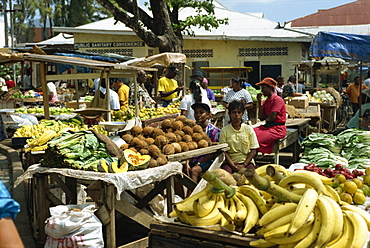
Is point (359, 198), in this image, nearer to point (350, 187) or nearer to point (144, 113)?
point (350, 187)

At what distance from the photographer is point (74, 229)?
4785mm

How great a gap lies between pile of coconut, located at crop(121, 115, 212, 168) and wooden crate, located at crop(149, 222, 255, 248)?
1581mm

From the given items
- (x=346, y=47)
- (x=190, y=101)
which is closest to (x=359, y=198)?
(x=190, y=101)

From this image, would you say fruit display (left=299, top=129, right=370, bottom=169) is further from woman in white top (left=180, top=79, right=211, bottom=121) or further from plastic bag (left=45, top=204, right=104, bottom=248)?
plastic bag (left=45, top=204, right=104, bottom=248)

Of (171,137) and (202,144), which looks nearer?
(171,137)

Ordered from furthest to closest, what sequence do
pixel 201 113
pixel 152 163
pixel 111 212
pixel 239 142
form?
pixel 201 113 → pixel 239 142 → pixel 152 163 → pixel 111 212

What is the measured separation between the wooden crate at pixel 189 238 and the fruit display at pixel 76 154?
5.01 ft

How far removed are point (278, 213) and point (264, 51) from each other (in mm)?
21333

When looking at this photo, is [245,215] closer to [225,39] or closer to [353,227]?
[353,227]

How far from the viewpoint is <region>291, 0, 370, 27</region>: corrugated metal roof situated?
38938 mm

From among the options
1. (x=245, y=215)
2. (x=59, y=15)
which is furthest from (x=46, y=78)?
(x=59, y=15)

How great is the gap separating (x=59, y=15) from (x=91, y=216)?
5067 centimetres

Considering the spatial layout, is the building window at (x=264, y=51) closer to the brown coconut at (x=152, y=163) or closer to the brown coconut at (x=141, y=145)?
the brown coconut at (x=141, y=145)

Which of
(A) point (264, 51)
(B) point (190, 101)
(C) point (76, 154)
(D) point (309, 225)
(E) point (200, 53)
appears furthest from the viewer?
(E) point (200, 53)
